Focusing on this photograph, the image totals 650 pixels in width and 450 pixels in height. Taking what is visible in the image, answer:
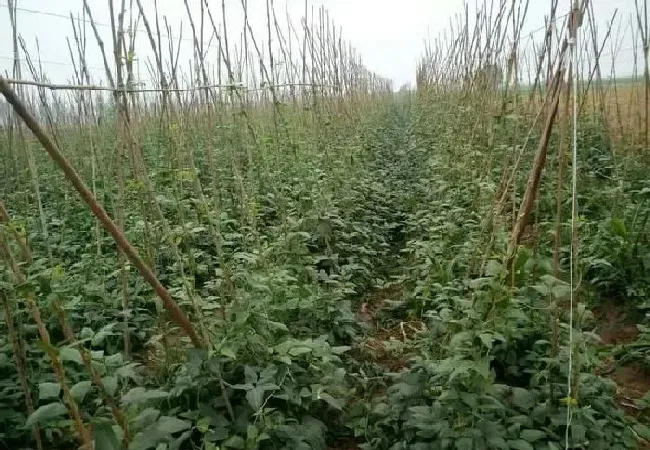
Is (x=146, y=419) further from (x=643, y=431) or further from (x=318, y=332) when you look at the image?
(x=643, y=431)

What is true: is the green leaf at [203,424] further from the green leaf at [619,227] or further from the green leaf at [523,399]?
the green leaf at [619,227]

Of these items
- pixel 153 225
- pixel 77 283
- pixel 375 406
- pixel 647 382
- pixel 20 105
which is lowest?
pixel 647 382

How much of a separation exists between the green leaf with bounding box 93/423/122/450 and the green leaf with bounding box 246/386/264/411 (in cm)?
63

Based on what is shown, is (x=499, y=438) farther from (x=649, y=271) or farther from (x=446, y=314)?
(x=649, y=271)

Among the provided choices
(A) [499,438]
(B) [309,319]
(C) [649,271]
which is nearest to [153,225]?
(B) [309,319]

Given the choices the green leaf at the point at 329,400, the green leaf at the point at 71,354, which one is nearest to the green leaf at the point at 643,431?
the green leaf at the point at 329,400

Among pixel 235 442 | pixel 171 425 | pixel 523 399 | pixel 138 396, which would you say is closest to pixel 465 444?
pixel 523 399

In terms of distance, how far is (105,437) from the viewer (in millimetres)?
1279

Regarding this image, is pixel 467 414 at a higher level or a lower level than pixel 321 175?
lower

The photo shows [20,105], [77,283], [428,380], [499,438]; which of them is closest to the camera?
[20,105]

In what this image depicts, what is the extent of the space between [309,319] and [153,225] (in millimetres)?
1201

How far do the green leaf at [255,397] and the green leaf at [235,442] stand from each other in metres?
0.12

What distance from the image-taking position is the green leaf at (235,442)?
1.80 meters

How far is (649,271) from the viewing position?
3.12 meters
